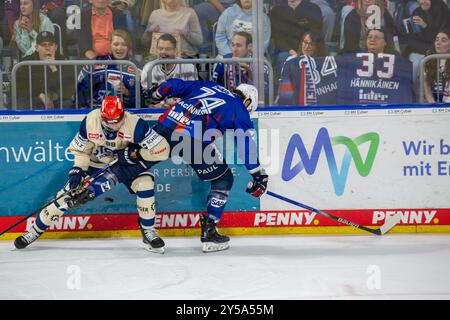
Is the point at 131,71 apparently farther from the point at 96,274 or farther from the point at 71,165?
the point at 96,274

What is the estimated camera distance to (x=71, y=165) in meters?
7.58

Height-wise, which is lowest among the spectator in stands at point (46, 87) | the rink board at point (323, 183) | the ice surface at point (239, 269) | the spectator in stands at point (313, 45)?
the ice surface at point (239, 269)

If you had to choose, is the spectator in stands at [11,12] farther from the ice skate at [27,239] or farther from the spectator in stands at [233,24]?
the ice skate at [27,239]

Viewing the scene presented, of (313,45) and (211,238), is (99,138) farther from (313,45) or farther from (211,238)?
(313,45)

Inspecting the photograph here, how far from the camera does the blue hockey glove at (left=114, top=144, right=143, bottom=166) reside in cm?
702

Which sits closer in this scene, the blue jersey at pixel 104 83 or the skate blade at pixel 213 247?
the skate blade at pixel 213 247

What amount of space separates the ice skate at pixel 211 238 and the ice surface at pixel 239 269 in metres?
Answer: 0.08

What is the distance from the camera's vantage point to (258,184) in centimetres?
704

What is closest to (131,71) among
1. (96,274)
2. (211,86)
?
(211,86)

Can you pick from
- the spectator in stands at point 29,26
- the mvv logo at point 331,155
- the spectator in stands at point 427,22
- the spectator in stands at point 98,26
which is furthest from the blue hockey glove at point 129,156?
the spectator in stands at point 427,22

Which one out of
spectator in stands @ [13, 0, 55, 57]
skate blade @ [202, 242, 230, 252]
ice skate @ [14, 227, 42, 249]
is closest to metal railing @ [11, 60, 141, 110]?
spectator in stands @ [13, 0, 55, 57]

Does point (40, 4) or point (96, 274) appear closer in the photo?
point (96, 274)

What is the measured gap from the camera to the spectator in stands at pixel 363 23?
8555 mm

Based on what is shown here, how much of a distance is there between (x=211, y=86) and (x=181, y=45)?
1421 mm
